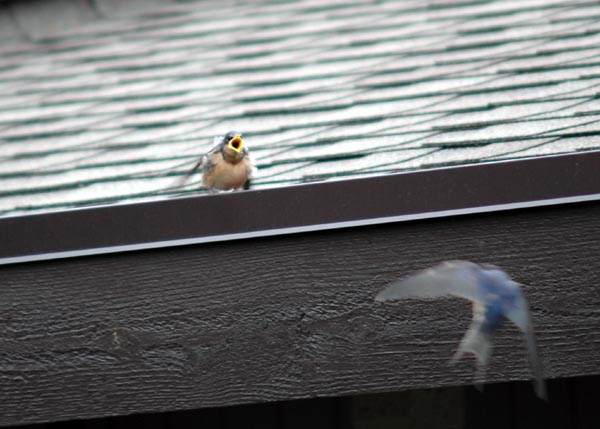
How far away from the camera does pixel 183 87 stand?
4.54 meters

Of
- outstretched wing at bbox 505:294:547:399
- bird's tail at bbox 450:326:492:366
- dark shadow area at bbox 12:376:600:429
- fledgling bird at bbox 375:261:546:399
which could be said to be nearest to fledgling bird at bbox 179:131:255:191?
dark shadow area at bbox 12:376:600:429

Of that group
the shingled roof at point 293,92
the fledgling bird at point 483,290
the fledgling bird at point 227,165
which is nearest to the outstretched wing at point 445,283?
the fledgling bird at point 483,290

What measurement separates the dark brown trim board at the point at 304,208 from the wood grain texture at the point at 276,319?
4 cm

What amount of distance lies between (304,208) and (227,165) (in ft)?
4.04

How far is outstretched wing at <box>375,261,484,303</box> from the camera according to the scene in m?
2.03

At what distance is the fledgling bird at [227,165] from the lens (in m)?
3.48

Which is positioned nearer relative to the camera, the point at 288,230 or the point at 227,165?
the point at 288,230

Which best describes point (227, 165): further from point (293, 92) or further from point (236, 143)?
point (293, 92)

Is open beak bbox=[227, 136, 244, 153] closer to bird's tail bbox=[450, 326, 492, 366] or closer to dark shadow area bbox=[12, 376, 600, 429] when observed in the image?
dark shadow area bbox=[12, 376, 600, 429]

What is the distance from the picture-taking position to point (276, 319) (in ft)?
7.86

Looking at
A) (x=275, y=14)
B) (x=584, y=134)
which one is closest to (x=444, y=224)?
(x=584, y=134)

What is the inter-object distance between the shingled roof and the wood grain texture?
19.4 inches

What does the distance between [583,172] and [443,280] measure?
446mm

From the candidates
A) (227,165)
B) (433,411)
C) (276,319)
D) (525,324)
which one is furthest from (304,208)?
(227,165)
